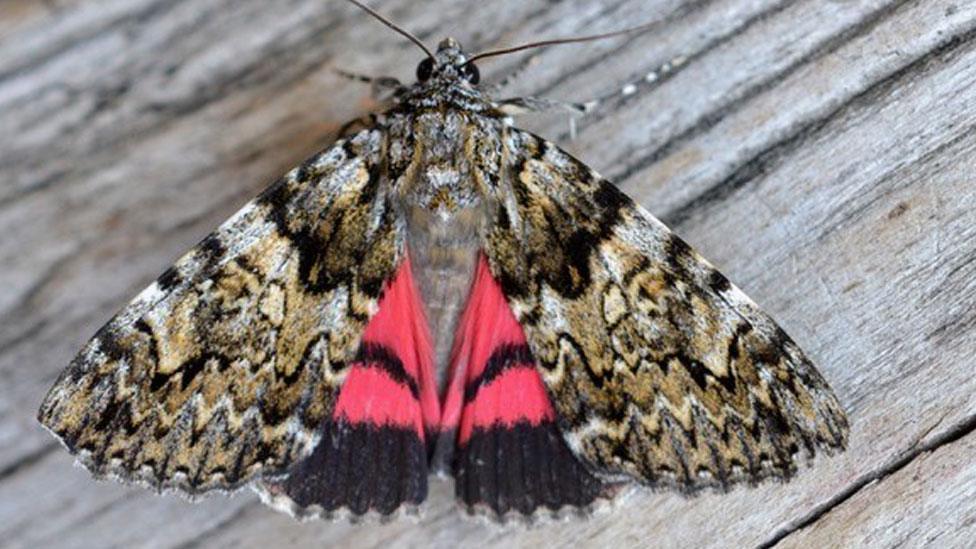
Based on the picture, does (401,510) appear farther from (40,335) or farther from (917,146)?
(917,146)

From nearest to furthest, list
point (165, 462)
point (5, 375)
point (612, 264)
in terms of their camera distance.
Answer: point (165, 462) < point (612, 264) < point (5, 375)

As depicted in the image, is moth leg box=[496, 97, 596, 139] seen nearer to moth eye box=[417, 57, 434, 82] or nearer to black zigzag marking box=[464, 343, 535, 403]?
moth eye box=[417, 57, 434, 82]

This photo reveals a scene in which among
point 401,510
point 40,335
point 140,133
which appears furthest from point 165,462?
point 140,133

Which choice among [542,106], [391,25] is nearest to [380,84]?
[391,25]

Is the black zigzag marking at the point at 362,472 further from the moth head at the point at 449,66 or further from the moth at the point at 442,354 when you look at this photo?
the moth head at the point at 449,66

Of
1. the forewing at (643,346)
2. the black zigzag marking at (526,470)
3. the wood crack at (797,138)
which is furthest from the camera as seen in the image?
the wood crack at (797,138)

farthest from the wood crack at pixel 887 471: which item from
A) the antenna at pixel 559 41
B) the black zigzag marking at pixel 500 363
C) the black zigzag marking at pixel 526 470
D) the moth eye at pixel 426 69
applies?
the moth eye at pixel 426 69

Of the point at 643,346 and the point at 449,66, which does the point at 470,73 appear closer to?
the point at 449,66
